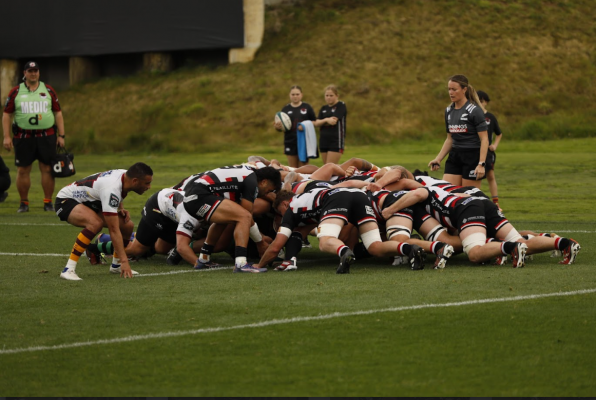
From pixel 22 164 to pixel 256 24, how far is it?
26885 millimetres

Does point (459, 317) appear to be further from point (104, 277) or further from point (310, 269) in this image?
point (104, 277)

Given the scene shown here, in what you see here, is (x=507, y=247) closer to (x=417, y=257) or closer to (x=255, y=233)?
(x=417, y=257)

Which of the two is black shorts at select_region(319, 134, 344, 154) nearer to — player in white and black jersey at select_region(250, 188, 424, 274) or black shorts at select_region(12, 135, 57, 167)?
black shorts at select_region(12, 135, 57, 167)

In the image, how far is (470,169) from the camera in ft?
39.0

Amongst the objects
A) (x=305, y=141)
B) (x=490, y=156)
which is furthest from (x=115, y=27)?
(x=490, y=156)

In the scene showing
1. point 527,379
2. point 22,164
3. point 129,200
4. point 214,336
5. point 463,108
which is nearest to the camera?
point 527,379

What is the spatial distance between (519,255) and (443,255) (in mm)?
750

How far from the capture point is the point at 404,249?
8.95 m

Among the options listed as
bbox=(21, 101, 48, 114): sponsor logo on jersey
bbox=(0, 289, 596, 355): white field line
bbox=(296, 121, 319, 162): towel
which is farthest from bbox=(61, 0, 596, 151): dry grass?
bbox=(0, 289, 596, 355): white field line

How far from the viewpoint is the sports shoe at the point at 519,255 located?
8695mm

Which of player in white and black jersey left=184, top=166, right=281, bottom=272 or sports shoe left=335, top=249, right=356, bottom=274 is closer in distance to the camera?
sports shoe left=335, top=249, right=356, bottom=274

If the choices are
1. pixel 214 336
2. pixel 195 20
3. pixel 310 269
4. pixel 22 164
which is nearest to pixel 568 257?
pixel 310 269

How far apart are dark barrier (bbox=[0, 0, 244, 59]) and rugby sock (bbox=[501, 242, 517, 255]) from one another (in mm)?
32289

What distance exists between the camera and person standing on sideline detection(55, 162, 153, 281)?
8750mm
